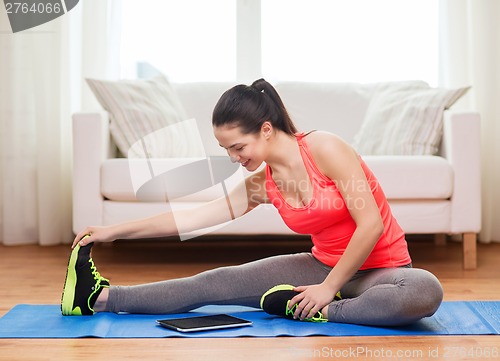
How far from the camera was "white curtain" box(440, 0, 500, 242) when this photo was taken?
4.15 m

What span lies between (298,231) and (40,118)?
2.38 metres

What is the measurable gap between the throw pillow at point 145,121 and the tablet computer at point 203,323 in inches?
57.5

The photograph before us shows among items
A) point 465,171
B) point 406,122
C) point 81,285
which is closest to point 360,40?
point 406,122

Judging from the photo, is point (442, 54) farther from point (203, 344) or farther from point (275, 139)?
point (203, 344)

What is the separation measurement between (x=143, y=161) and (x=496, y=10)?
2.12 meters

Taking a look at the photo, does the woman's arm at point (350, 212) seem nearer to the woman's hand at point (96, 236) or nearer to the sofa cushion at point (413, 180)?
the woman's hand at point (96, 236)

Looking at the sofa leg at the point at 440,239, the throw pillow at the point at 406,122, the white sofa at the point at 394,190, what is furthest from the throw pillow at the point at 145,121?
the sofa leg at the point at 440,239

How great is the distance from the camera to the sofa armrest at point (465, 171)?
323cm

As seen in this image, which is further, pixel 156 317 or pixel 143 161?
pixel 143 161

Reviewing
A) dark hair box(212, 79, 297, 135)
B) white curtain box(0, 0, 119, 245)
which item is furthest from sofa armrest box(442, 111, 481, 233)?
white curtain box(0, 0, 119, 245)

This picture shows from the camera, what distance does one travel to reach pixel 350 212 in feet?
6.65

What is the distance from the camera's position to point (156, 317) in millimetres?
2211

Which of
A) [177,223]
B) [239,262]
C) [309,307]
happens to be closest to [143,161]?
[239,262]

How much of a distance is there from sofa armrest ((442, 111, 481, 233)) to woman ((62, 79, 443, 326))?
1.12 metres
